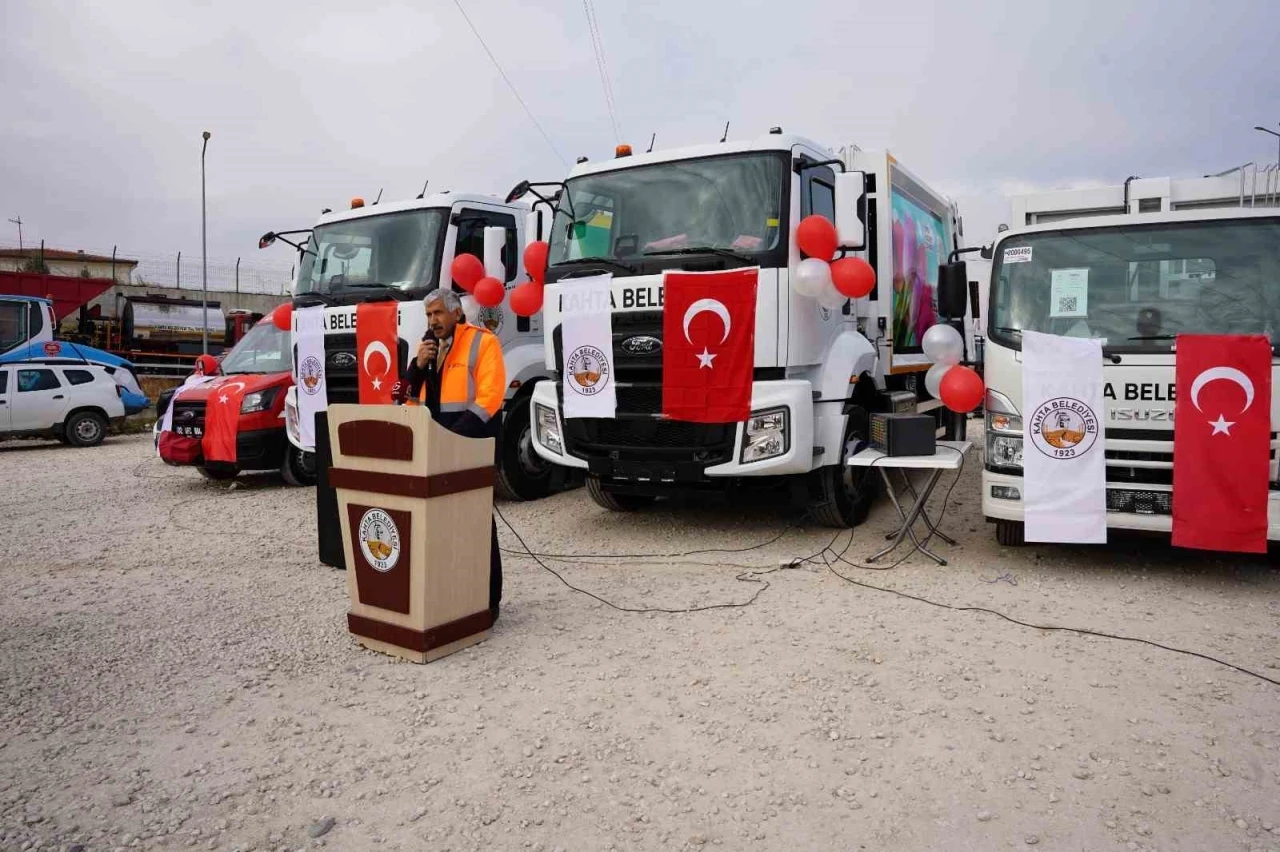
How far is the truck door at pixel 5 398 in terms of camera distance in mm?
14836

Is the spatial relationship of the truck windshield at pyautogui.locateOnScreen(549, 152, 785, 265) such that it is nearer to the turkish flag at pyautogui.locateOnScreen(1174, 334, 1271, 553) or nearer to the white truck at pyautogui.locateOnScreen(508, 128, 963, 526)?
the white truck at pyautogui.locateOnScreen(508, 128, 963, 526)

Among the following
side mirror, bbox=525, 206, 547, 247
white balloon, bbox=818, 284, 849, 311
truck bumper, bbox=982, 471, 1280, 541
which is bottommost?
truck bumper, bbox=982, 471, 1280, 541

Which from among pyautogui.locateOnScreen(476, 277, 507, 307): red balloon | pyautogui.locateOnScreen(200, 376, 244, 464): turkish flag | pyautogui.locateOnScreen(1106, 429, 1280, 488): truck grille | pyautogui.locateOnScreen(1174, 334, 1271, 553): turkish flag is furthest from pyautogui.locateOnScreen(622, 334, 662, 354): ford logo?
pyautogui.locateOnScreen(200, 376, 244, 464): turkish flag

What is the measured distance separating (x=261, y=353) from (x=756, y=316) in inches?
288

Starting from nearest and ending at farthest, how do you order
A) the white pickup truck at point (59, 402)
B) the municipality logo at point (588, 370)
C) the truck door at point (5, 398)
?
the municipality logo at point (588, 370), the truck door at point (5, 398), the white pickup truck at point (59, 402)

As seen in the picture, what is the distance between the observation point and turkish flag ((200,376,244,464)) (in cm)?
1004

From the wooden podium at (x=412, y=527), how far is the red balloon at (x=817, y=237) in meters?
2.75

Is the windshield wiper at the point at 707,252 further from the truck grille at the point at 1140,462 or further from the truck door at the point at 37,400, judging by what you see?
the truck door at the point at 37,400

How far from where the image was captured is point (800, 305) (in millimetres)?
6320

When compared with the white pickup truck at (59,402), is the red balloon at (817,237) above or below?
above

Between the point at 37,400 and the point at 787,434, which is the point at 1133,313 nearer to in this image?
the point at 787,434

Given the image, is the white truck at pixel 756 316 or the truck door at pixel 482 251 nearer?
the white truck at pixel 756 316

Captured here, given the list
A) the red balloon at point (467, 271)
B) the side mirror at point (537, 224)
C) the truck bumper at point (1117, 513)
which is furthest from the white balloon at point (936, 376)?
the red balloon at point (467, 271)

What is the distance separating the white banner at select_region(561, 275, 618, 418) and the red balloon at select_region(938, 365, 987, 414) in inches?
92.4
